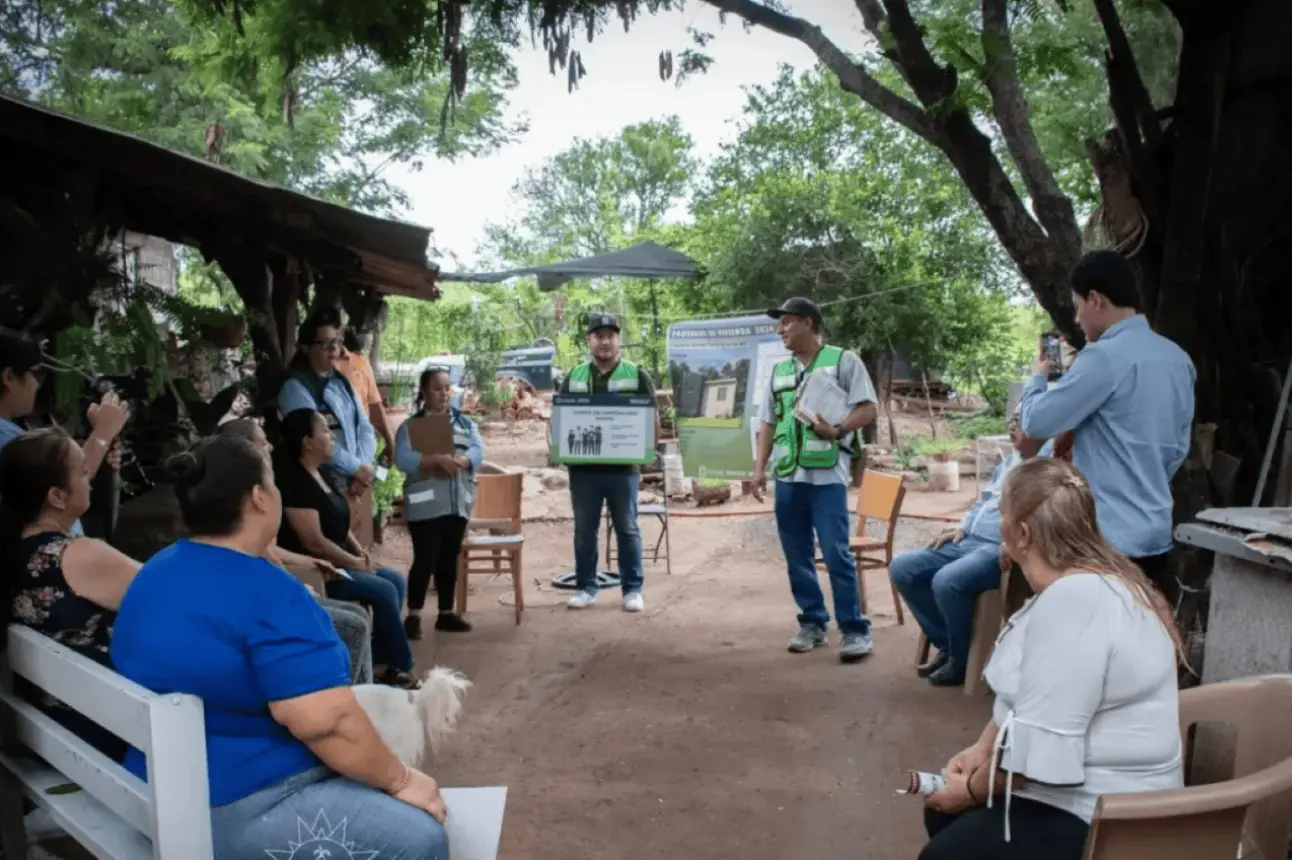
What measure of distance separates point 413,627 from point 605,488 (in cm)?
145

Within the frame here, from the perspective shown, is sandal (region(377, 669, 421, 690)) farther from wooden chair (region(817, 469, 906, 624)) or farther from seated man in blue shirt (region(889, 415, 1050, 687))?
wooden chair (region(817, 469, 906, 624))

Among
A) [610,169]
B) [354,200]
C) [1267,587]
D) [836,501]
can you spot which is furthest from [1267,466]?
[610,169]

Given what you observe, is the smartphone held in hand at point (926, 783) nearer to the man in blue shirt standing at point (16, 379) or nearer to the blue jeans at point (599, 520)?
the man in blue shirt standing at point (16, 379)

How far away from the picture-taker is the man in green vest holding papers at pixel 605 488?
6.80 metres

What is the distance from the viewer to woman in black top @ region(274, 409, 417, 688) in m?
4.86

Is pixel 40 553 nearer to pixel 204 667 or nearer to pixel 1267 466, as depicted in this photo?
pixel 204 667

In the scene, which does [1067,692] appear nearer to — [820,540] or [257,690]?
[257,690]

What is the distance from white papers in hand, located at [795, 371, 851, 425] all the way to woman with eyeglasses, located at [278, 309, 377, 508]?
229cm

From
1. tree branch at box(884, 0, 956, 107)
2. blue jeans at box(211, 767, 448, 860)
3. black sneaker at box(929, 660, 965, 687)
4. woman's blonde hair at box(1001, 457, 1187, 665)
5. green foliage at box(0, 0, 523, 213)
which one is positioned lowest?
black sneaker at box(929, 660, 965, 687)

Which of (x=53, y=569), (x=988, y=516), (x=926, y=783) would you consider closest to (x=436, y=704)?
(x=53, y=569)

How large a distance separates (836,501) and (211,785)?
3856mm

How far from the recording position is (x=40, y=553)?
2.65 m

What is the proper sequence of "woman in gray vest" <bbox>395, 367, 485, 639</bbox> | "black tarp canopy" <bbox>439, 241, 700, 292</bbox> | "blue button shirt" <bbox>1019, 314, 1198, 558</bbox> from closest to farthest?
"blue button shirt" <bbox>1019, 314, 1198, 558</bbox> < "woman in gray vest" <bbox>395, 367, 485, 639</bbox> < "black tarp canopy" <bbox>439, 241, 700, 292</bbox>

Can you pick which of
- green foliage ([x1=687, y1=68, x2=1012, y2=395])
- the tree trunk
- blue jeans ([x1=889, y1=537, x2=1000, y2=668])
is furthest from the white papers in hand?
the tree trunk
